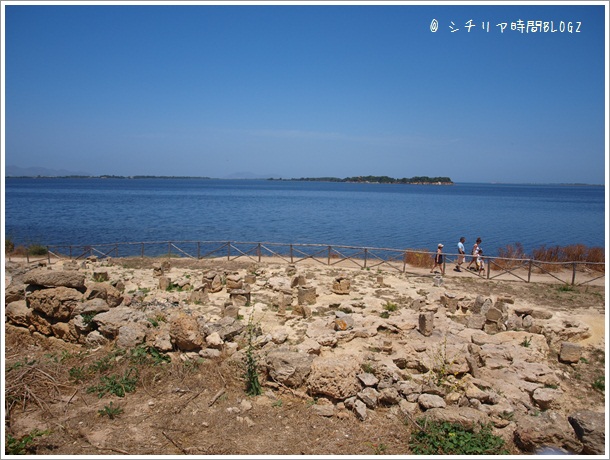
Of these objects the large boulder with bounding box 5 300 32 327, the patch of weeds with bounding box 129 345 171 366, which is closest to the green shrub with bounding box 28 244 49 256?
the large boulder with bounding box 5 300 32 327

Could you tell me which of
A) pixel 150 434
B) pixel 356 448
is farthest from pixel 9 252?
A: pixel 356 448

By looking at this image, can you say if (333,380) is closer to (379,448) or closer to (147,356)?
(379,448)

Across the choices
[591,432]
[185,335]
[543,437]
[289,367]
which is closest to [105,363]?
[185,335]

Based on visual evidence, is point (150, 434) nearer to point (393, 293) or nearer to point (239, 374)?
point (239, 374)

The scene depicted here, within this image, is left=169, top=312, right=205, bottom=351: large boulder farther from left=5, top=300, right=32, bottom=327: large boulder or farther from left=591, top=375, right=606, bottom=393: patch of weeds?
left=591, top=375, right=606, bottom=393: patch of weeds

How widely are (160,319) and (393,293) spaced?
8439 millimetres

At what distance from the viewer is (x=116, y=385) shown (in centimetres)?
775

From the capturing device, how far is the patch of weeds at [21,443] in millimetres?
5930

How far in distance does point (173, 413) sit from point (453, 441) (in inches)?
175

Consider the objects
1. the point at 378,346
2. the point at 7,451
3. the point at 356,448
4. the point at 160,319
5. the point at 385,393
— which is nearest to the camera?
the point at 7,451

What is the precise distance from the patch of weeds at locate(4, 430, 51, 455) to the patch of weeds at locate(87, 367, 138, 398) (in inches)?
46.7

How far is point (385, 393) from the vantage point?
754cm

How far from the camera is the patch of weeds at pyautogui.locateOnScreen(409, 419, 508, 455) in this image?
617 centimetres

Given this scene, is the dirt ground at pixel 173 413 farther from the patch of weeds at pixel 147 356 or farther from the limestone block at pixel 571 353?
the limestone block at pixel 571 353
